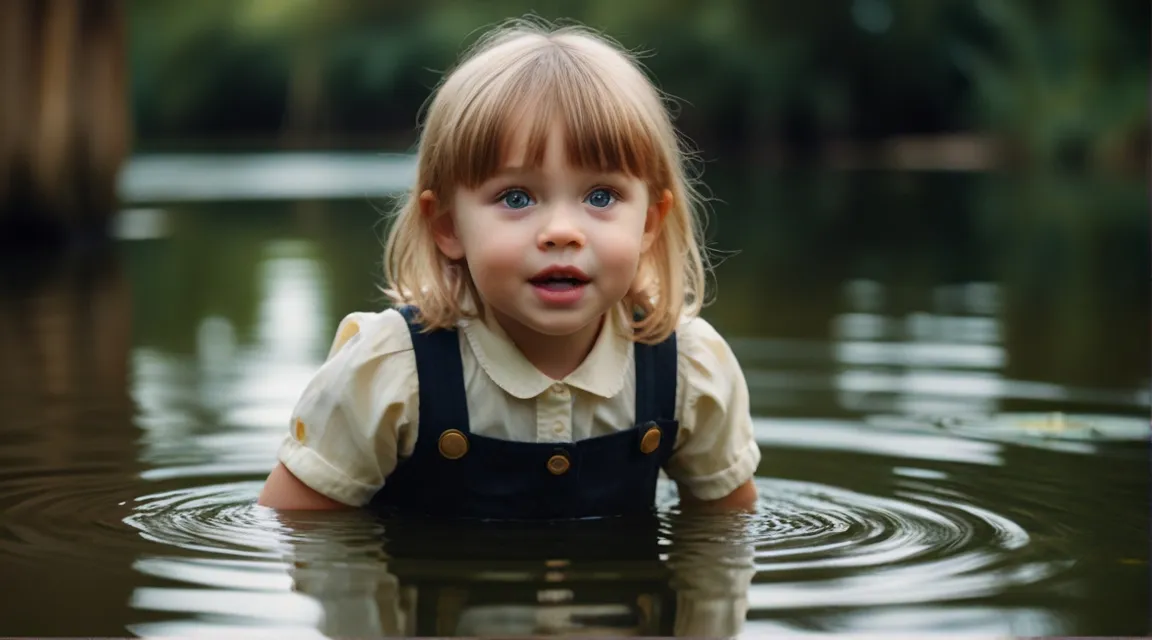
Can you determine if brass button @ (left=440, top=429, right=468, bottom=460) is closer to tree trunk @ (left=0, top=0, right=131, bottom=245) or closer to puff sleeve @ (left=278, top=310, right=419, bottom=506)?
puff sleeve @ (left=278, top=310, right=419, bottom=506)

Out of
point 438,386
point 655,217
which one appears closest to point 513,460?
point 438,386

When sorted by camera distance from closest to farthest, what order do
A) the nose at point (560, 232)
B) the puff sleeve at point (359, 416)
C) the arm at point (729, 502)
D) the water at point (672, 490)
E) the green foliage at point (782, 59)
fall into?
the water at point (672, 490), the nose at point (560, 232), the puff sleeve at point (359, 416), the arm at point (729, 502), the green foliage at point (782, 59)

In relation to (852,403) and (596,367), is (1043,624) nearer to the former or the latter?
(596,367)

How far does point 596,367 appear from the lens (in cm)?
333

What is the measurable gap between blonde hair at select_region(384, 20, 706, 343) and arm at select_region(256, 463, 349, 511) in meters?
0.37

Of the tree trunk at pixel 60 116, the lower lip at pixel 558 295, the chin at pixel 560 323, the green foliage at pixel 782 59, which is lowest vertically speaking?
the chin at pixel 560 323

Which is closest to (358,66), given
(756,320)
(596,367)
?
(756,320)

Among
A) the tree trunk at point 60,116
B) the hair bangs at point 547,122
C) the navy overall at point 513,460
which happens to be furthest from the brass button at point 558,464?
the tree trunk at point 60,116

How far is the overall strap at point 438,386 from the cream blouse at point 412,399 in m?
0.01

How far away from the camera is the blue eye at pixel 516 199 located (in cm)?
313

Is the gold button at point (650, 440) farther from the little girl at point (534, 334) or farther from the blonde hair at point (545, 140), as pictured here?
the blonde hair at point (545, 140)

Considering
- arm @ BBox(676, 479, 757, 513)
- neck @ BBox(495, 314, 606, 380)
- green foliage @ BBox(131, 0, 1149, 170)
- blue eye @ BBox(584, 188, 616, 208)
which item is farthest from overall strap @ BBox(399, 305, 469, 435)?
green foliage @ BBox(131, 0, 1149, 170)

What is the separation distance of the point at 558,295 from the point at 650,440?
395 mm

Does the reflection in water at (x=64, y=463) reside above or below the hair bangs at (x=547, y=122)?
below
